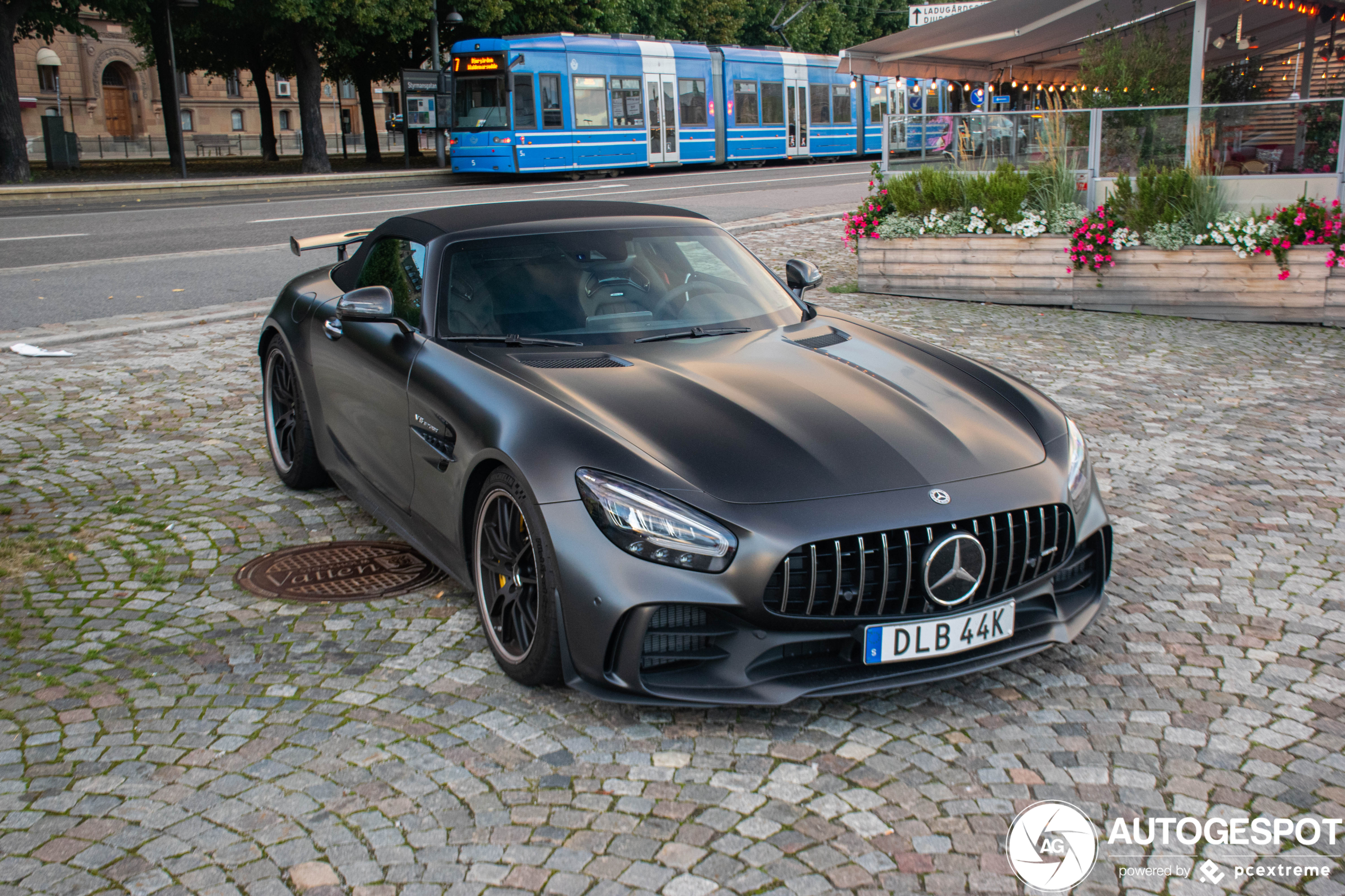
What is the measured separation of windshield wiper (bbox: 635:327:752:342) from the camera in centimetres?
451

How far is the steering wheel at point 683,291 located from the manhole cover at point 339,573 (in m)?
1.35

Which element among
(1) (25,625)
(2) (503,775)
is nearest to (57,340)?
(1) (25,625)

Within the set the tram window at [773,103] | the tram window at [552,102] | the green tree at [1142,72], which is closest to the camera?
the green tree at [1142,72]

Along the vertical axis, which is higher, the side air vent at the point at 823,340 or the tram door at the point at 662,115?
the tram door at the point at 662,115

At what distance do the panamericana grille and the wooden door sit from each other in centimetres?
6983

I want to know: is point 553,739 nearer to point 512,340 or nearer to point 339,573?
point 512,340

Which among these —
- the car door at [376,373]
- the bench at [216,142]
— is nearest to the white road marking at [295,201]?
the car door at [376,373]

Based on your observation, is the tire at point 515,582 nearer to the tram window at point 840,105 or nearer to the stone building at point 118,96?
the tram window at point 840,105

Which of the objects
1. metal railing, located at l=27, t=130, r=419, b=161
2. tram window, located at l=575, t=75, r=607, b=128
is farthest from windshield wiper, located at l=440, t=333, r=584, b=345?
metal railing, located at l=27, t=130, r=419, b=161

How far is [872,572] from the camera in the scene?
131 inches

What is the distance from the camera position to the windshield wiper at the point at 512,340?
4344mm

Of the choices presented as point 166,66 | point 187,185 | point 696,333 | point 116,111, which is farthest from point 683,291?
point 116,111

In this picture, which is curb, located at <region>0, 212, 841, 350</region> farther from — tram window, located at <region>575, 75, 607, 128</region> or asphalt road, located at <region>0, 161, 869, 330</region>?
tram window, located at <region>575, 75, 607, 128</region>

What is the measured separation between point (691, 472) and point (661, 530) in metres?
0.22
